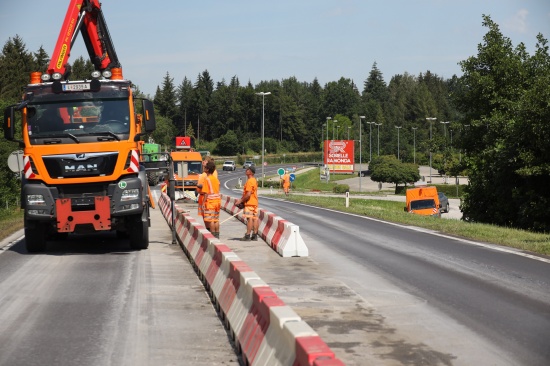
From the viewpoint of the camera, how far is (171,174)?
57.6 feet

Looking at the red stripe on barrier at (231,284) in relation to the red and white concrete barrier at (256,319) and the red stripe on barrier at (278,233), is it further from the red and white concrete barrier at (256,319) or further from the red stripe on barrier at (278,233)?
the red stripe on barrier at (278,233)

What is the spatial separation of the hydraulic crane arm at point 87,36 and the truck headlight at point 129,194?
502 centimetres

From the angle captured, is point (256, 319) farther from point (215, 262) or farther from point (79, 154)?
point (79, 154)

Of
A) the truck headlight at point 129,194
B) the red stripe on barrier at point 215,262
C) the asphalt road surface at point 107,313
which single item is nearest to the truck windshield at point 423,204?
the asphalt road surface at point 107,313

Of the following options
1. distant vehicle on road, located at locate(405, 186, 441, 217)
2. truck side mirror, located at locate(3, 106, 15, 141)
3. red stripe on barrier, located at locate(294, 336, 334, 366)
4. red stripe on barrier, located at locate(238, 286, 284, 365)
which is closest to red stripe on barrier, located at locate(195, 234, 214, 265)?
truck side mirror, located at locate(3, 106, 15, 141)

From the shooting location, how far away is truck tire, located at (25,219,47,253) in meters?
17.2

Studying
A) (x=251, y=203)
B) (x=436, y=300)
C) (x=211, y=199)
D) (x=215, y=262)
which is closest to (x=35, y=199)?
(x=211, y=199)

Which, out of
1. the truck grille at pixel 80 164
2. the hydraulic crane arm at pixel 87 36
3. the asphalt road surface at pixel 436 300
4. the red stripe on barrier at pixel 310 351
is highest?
the hydraulic crane arm at pixel 87 36

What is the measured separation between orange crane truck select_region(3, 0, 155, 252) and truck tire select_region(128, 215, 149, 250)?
0.08 m

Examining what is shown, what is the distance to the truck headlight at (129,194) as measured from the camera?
16906 mm

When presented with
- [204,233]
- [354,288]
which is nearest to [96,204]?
[204,233]

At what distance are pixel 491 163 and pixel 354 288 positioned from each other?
2883 cm

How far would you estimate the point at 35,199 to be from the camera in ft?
54.5

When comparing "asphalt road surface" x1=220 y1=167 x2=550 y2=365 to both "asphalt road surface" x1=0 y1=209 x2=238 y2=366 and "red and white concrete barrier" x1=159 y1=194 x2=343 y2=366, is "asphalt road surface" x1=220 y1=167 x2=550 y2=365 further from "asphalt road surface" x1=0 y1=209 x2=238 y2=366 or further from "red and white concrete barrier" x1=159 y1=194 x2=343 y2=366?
"asphalt road surface" x1=0 y1=209 x2=238 y2=366
